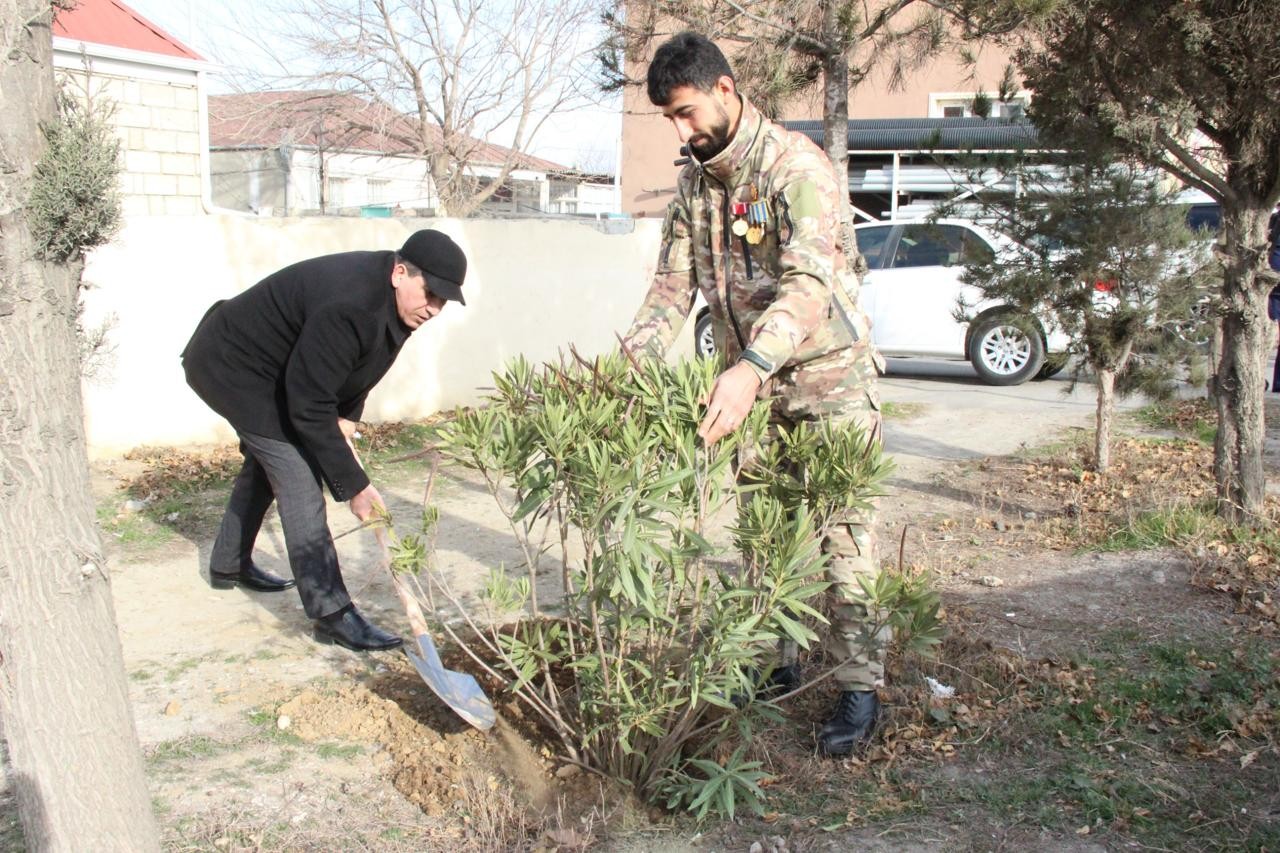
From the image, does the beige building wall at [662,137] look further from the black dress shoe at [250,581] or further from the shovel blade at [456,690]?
the shovel blade at [456,690]

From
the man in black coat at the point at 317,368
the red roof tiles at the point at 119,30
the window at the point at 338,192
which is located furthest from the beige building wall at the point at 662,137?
the man in black coat at the point at 317,368

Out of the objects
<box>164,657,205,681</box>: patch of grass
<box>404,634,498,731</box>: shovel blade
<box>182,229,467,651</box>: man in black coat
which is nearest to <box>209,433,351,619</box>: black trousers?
<box>182,229,467,651</box>: man in black coat

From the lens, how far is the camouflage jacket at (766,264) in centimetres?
298

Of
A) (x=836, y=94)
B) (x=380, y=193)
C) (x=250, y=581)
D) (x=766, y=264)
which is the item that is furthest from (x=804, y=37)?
(x=380, y=193)

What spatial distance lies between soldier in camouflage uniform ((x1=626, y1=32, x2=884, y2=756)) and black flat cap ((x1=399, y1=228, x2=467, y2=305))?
0.63 m

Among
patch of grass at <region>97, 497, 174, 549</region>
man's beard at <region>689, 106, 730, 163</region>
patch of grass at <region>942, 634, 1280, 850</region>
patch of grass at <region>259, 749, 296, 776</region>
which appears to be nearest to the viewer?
patch of grass at <region>942, 634, 1280, 850</region>

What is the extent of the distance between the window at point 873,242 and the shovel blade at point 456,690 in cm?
905

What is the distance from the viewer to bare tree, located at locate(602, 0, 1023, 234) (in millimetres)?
6668

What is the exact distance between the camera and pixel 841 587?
11.0 feet

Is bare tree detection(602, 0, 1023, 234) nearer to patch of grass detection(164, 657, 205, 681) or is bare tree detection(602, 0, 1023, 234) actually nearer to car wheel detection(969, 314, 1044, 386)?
car wheel detection(969, 314, 1044, 386)

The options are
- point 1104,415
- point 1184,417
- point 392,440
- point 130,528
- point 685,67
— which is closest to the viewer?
point 685,67

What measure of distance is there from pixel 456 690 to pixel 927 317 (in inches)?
353

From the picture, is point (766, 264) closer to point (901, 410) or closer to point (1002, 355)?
point (901, 410)

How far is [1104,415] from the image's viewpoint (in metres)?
6.59
